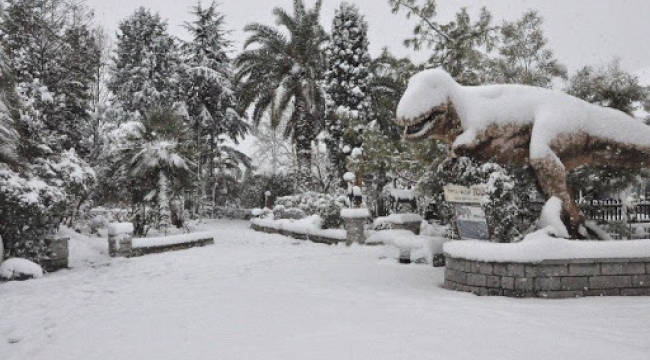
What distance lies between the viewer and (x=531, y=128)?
617 centimetres

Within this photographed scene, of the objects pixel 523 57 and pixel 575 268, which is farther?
pixel 523 57

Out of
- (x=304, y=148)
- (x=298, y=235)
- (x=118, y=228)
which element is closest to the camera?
(x=118, y=228)

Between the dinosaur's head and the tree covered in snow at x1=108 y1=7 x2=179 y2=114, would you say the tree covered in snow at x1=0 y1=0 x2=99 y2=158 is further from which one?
the dinosaur's head

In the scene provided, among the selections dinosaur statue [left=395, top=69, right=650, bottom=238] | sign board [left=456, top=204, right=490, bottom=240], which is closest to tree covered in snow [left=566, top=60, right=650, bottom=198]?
dinosaur statue [left=395, top=69, right=650, bottom=238]

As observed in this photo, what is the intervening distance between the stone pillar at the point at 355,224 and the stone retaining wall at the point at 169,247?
4.04 metres

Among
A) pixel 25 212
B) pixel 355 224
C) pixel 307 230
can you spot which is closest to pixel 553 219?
pixel 355 224

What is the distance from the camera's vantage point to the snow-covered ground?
3.46 metres

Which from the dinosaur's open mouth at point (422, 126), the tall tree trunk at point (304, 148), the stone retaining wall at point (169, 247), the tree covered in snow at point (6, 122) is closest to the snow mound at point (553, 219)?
the dinosaur's open mouth at point (422, 126)

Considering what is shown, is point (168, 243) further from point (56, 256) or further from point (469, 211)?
point (469, 211)

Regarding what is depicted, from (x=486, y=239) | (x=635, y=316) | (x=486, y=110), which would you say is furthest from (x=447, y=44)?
(x=635, y=316)

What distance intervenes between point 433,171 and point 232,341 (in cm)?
626

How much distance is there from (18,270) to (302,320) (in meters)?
5.62

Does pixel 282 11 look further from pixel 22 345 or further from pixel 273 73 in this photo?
pixel 22 345

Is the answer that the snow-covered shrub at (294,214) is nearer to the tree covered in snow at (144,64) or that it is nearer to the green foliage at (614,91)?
the tree covered in snow at (144,64)
